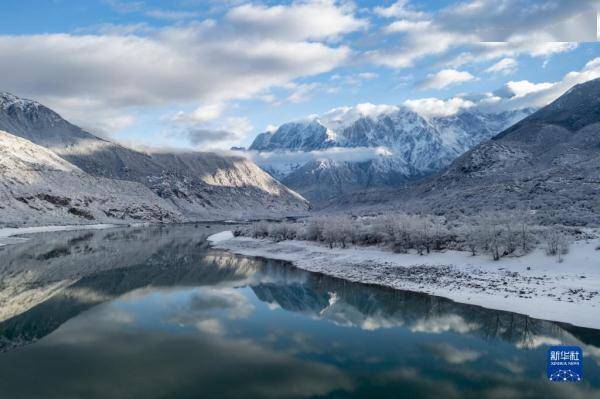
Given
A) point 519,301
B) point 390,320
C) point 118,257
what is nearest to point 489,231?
point 519,301

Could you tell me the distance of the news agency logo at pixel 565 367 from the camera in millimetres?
22016

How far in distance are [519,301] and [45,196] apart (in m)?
185

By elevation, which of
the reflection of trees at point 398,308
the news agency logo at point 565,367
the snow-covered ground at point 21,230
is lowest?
the snow-covered ground at point 21,230

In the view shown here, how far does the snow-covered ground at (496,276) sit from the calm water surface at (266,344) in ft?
9.40

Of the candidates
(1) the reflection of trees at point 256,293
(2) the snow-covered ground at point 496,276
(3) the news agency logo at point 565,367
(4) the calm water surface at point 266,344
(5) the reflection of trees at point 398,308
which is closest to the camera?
(4) the calm water surface at point 266,344

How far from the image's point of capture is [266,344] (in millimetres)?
28484

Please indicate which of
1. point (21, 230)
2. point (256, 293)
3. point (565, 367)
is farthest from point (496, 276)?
point (21, 230)

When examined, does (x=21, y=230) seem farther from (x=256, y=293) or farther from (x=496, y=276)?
(x=496, y=276)

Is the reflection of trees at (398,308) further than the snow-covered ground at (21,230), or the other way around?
the snow-covered ground at (21,230)

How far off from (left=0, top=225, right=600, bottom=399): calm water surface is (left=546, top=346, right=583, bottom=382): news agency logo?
527 millimetres

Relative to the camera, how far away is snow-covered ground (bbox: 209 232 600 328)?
117 feet

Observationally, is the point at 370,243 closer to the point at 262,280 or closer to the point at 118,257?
the point at 262,280

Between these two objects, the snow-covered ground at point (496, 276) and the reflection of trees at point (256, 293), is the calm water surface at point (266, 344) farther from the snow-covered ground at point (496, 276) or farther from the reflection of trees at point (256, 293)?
the snow-covered ground at point (496, 276)

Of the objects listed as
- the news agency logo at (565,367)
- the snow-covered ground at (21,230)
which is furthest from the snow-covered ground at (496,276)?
the snow-covered ground at (21,230)
